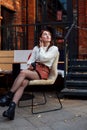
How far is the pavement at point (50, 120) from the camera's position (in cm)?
534

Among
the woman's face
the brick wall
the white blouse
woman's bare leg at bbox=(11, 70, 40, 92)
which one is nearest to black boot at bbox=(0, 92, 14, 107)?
woman's bare leg at bbox=(11, 70, 40, 92)

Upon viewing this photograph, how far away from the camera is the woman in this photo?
5.81 m

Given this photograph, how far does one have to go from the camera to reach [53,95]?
8.51 metres

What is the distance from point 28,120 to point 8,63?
8.70ft

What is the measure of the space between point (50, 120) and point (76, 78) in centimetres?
277

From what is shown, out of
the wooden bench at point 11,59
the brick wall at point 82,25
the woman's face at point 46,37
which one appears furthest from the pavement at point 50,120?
the brick wall at point 82,25

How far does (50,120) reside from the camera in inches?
226

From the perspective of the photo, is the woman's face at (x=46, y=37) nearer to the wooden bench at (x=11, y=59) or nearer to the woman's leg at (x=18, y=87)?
the woman's leg at (x=18, y=87)

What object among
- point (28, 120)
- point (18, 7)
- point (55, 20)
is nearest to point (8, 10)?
point (18, 7)

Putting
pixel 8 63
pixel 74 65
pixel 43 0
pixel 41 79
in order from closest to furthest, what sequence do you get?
pixel 41 79 → pixel 8 63 → pixel 74 65 → pixel 43 0

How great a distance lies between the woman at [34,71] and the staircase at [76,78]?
5.32ft

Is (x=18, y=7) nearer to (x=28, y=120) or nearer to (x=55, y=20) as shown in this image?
(x=55, y=20)

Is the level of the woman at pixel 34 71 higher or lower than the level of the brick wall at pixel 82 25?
lower

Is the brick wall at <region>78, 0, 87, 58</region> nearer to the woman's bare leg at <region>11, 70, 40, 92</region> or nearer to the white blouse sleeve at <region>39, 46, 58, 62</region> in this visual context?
the white blouse sleeve at <region>39, 46, 58, 62</region>
